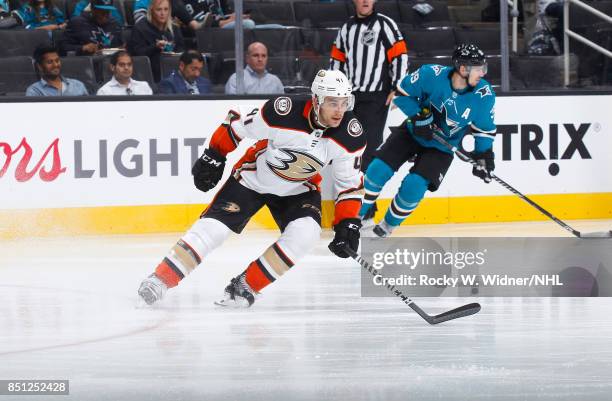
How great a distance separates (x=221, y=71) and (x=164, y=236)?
1060mm

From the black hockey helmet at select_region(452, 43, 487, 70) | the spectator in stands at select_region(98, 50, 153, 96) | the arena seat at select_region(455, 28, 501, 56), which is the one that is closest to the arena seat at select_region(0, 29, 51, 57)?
the spectator in stands at select_region(98, 50, 153, 96)

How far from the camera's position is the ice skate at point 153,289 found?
4.74 meters

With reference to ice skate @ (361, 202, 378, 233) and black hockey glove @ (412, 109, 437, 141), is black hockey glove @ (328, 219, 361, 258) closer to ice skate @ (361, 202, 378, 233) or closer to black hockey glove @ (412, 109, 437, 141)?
black hockey glove @ (412, 109, 437, 141)

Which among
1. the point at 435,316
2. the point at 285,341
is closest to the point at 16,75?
the point at 285,341

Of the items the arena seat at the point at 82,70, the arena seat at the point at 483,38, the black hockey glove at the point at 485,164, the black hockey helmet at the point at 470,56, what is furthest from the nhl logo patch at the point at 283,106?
the arena seat at the point at 483,38

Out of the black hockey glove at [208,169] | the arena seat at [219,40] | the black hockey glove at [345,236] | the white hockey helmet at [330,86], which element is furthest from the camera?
the arena seat at [219,40]

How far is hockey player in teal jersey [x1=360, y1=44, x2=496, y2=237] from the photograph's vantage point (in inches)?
244

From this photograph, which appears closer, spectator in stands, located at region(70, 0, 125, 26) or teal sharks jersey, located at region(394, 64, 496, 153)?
teal sharks jersey, located at region(394, 64, 496, 153)

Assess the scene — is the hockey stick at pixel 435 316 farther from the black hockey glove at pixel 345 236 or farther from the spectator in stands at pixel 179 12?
the spectator in stands at pixel 179 12

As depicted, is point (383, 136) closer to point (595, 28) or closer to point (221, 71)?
point (221, 71)

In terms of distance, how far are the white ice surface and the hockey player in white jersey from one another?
22 cm

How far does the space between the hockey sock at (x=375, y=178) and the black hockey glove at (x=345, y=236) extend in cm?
188

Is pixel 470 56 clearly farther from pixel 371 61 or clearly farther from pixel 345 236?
pixel 345 236

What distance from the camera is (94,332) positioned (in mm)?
4352
